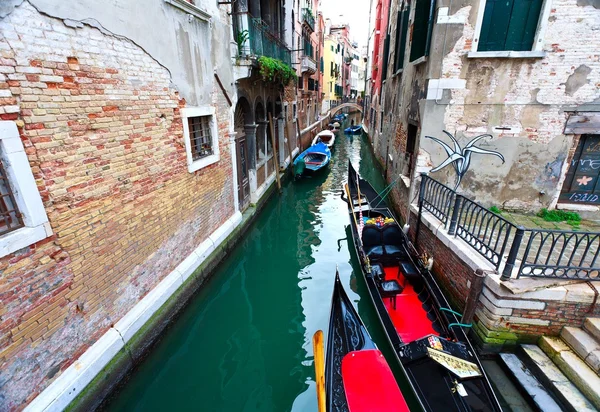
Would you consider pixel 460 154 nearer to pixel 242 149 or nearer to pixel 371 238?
pixel 371 238

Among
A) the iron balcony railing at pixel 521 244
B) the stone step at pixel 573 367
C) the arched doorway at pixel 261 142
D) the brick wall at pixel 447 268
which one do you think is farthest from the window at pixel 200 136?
the stone step at pixel 573 367

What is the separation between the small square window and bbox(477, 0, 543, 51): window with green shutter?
4503 millimetres

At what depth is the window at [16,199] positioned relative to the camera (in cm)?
207

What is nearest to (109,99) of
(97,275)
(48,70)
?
(48,70)

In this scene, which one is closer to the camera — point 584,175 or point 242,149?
point 584,175

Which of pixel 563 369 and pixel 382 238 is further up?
pixel 382 238

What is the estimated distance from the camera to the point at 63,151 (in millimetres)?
2479

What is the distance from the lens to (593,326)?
2.92 metres

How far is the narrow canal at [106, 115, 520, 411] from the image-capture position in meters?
3.25

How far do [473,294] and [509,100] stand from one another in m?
3.27

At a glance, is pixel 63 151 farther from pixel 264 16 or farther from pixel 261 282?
pixel 264 16

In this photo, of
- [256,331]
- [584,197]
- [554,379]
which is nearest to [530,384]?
[554,379]

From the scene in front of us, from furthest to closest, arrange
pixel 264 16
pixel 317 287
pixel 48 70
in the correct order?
pixel 264 16, pixel 317 287, pixel 48 70

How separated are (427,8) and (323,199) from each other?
585 centimetres
